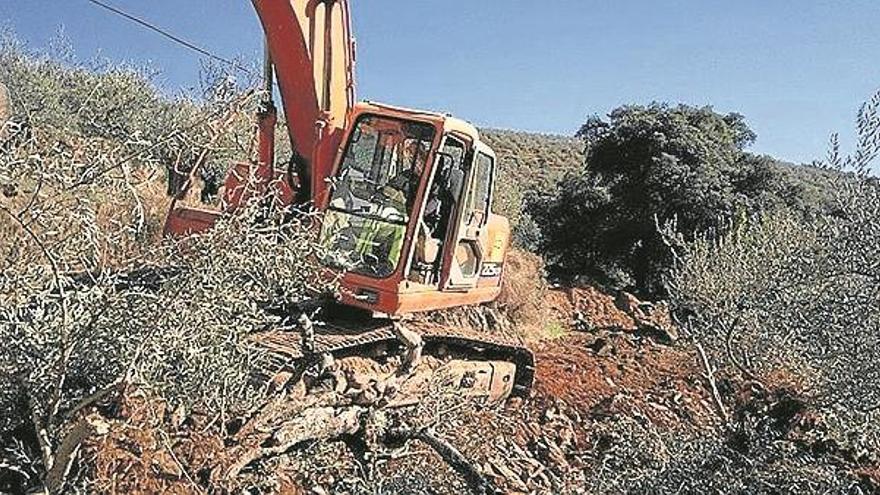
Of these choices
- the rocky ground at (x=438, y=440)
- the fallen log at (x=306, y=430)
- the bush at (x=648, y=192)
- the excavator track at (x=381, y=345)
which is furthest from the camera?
the bush at (x=648, y=192)

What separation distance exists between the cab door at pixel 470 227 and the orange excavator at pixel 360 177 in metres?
0.02

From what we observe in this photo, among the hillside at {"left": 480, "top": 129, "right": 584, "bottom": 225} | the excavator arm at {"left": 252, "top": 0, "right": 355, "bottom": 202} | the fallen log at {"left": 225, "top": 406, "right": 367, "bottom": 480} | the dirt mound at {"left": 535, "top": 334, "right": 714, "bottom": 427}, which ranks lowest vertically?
the dirt mound at {"left": 535, "top": 334, "right": 714, "bottom": 427}

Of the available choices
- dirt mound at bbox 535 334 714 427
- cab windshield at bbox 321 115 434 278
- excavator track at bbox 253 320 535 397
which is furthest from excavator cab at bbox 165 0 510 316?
dirt mound at bbox 535 334 714 427

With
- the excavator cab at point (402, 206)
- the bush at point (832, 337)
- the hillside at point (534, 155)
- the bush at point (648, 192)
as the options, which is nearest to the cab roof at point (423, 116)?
the excavator cab at point (402, 206)

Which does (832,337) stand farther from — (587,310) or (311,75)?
(587,310)

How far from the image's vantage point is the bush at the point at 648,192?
2205 cm

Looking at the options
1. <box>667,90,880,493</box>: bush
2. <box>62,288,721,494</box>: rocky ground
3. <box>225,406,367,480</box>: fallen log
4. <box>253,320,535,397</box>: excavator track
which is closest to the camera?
<box>62,288,721,494</box>: rocky ground

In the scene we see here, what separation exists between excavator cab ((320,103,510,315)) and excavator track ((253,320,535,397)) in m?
0.26

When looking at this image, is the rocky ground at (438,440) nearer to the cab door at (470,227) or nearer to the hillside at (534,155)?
the cab door at (470,227)

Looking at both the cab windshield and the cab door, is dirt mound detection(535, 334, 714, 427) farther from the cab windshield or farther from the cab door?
the cab windshield

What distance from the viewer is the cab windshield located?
720 cm

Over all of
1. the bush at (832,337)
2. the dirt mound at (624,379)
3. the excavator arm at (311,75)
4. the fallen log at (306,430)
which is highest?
the excavator arm at (311,75)

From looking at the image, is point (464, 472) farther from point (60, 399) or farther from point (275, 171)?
point (275, 171)

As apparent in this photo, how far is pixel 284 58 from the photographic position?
7645 mm
